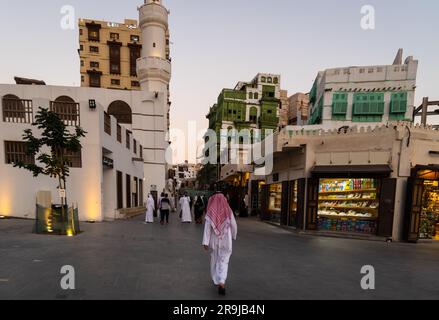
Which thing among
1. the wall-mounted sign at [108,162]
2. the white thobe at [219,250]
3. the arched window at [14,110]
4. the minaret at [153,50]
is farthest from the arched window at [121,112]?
the white thobe at [219,250]

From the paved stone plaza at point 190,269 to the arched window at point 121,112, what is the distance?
20.4m

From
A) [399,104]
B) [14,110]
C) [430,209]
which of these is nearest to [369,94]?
[399,104]

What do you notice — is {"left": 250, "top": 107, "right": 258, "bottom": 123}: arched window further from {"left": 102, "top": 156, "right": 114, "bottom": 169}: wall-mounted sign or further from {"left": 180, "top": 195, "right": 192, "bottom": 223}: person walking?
{"left": 102, "top": 156, "right": 114, "bottom": 169}: wall-mounted sign

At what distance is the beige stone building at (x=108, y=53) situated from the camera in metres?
47.8

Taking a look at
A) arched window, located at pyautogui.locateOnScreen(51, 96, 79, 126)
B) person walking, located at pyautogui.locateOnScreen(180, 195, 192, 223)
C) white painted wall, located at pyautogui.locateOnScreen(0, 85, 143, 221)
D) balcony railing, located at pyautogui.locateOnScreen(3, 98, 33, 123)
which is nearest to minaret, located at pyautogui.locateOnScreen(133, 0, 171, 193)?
balcony railing, located at pyautogui.locateOnScreen(3, 98, 33, 123)

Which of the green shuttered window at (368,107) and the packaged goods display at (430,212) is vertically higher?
the green shuttered window at (368,107)

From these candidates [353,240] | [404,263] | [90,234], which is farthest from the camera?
[353,240]

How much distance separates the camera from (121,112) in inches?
1077

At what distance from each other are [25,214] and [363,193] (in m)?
17.9

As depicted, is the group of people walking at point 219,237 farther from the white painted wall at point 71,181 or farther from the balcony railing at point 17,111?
the balcony railing at point 17,111
